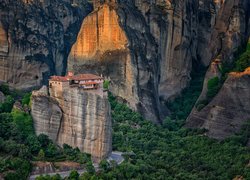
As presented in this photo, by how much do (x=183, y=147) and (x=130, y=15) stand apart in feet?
42.4

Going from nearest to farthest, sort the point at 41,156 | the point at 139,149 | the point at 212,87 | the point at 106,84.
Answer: the point at 41,156
the point at 139,149
the point at 106,84
the point at 212,87

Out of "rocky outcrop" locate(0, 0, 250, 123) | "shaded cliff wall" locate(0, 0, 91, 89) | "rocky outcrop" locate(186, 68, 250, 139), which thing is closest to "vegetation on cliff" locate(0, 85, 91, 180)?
"shaded cliff wall" locate(0, 0, 91, 89)

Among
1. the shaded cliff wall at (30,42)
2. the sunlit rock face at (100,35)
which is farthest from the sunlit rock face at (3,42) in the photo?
the sunlit rock face at (100,35)

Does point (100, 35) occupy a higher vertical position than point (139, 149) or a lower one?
higher

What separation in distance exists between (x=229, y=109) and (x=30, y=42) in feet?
57.8

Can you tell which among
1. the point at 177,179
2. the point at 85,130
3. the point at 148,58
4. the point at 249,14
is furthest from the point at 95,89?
the point at 249,14

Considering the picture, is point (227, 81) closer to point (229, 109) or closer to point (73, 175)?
point (229, 109)

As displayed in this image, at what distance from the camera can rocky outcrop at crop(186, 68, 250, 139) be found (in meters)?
84.4

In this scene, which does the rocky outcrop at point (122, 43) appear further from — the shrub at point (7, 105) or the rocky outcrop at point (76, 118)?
the rocky outcrop at point (76, 118)

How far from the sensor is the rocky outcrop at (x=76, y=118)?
7838cm

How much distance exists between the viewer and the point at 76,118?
78438mm

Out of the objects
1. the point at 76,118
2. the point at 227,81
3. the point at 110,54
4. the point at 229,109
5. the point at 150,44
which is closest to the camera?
the point at 76,118

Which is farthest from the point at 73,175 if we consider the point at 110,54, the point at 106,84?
the point at 110,54

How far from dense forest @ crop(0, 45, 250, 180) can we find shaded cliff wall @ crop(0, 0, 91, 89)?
2.85m
